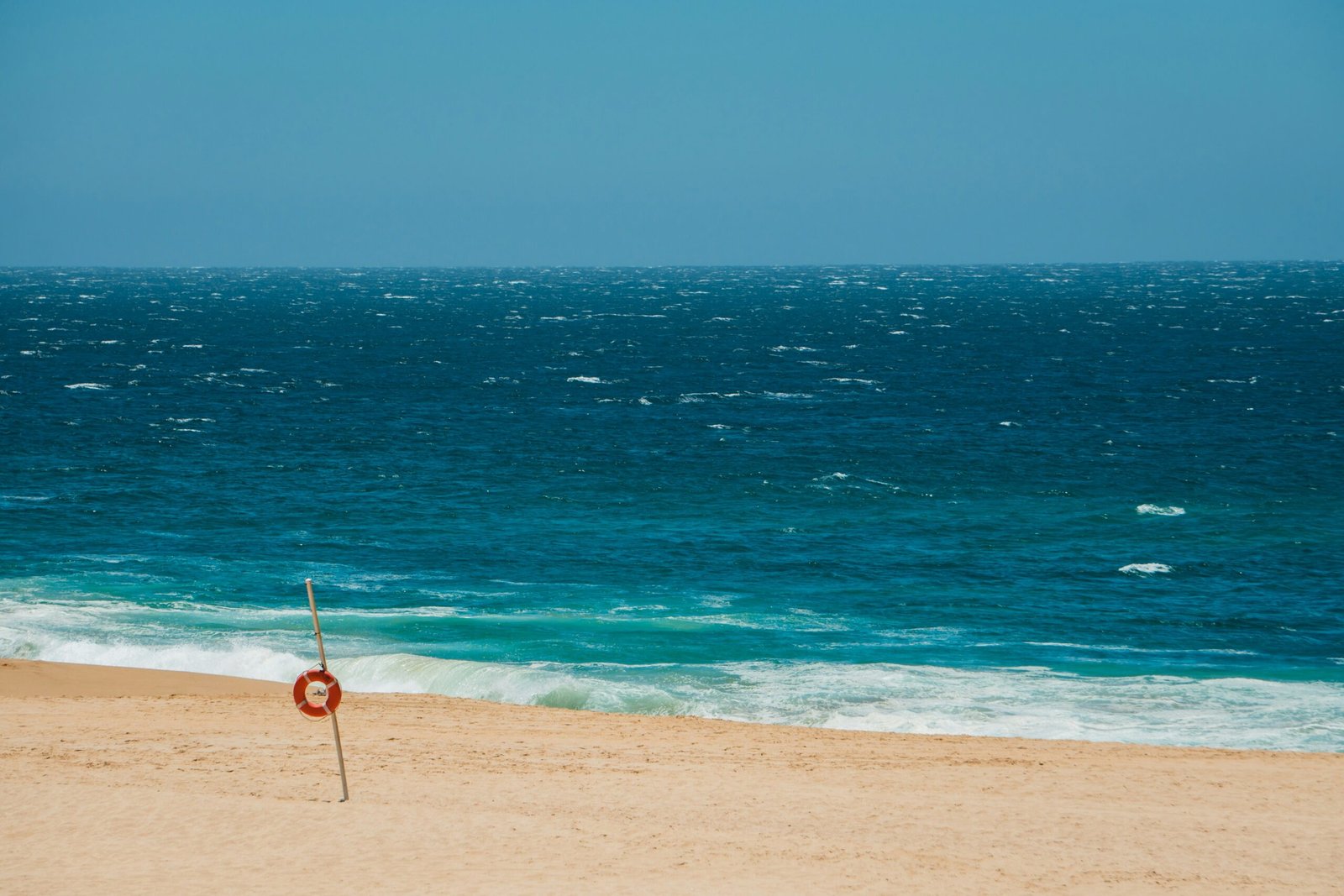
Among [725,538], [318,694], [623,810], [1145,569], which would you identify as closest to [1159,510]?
[1145,569]

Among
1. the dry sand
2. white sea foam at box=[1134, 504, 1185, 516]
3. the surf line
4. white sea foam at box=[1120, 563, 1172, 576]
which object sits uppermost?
the surf line

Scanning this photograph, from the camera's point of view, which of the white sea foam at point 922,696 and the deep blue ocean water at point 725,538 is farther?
the deep blue ocean water at point 725,538

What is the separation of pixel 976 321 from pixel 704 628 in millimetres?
117860

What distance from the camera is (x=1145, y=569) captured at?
127ft

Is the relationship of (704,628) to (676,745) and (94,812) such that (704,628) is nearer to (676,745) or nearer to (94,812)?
(676,745)

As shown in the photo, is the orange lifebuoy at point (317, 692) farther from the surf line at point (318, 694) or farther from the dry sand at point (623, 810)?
the dry sand at point (623, 810)

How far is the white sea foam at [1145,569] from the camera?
3847cm

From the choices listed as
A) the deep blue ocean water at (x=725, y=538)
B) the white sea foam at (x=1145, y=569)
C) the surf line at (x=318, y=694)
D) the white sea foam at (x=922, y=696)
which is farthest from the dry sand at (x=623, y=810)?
the white sea foam at (x=1145, y=569)

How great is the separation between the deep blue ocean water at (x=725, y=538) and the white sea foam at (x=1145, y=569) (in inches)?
12.2

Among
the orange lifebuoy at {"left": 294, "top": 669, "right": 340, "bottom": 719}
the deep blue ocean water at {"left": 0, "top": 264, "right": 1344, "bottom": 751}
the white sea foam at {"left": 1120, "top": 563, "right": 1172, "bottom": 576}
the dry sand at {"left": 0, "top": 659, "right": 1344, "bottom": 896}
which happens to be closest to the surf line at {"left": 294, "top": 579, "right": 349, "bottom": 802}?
the orange lifebuoy at {"left": 294, "top": 669, "right": 340, "bottom": 719}

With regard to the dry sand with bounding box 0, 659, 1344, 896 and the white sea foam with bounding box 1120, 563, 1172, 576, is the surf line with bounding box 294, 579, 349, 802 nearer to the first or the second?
the dry sand with bounding box 0, 659, 1344, 896

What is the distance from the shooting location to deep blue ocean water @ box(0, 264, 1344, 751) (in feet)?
96.5

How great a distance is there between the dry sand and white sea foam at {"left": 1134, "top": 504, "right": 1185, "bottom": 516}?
23399 millimetres

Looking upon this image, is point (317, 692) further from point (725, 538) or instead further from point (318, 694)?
point (725, 538)
